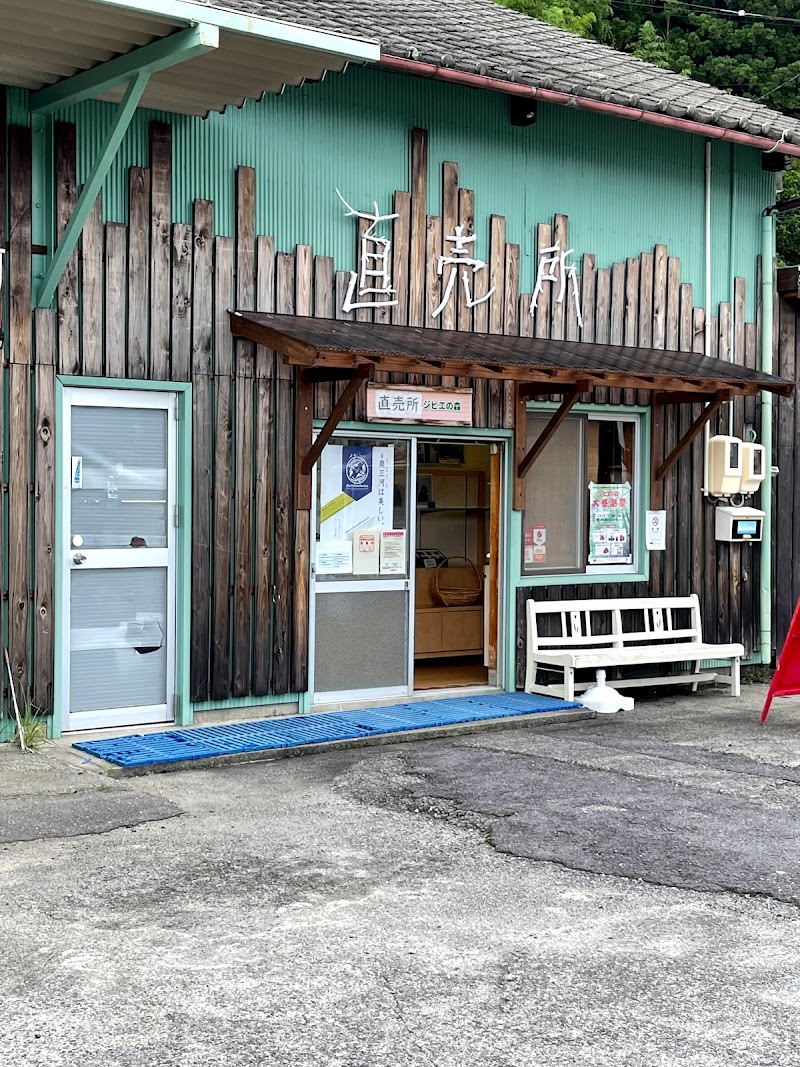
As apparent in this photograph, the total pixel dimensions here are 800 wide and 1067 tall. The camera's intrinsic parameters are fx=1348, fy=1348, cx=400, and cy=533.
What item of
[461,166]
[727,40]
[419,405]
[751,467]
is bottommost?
[751,467]

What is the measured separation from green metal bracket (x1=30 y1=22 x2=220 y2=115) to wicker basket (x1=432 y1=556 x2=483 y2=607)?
562 cm

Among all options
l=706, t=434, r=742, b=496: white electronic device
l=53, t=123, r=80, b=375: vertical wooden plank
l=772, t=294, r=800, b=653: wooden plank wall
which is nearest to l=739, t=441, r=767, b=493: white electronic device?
l=706, t=434, r=742, b=496: white electronic device

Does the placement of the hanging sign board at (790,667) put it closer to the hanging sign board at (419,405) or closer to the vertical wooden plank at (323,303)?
the hanging sign board at (419,405)

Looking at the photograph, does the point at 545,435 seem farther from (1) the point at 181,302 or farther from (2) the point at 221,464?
(1) the point at 181,302

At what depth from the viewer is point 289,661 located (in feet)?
30.7

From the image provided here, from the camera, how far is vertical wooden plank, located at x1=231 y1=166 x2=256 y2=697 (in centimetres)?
904

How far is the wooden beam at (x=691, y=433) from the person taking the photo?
36.0 feet

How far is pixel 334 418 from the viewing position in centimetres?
887

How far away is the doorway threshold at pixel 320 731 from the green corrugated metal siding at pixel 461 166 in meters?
3.20

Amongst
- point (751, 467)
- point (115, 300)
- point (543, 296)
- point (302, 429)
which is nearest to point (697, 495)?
point (751, 467)

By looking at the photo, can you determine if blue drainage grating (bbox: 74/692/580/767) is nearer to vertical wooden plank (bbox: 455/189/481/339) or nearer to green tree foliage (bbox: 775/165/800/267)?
vertical wooden plank (bbox: 455/189/481/339)

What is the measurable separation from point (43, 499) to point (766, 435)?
6815 millimetres

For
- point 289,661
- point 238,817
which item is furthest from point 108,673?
point 238,817

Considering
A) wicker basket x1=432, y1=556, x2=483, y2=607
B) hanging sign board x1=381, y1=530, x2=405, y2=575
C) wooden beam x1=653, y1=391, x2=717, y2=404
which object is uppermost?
wooden beam x1=653, y1=391, x2=717, y2=404
